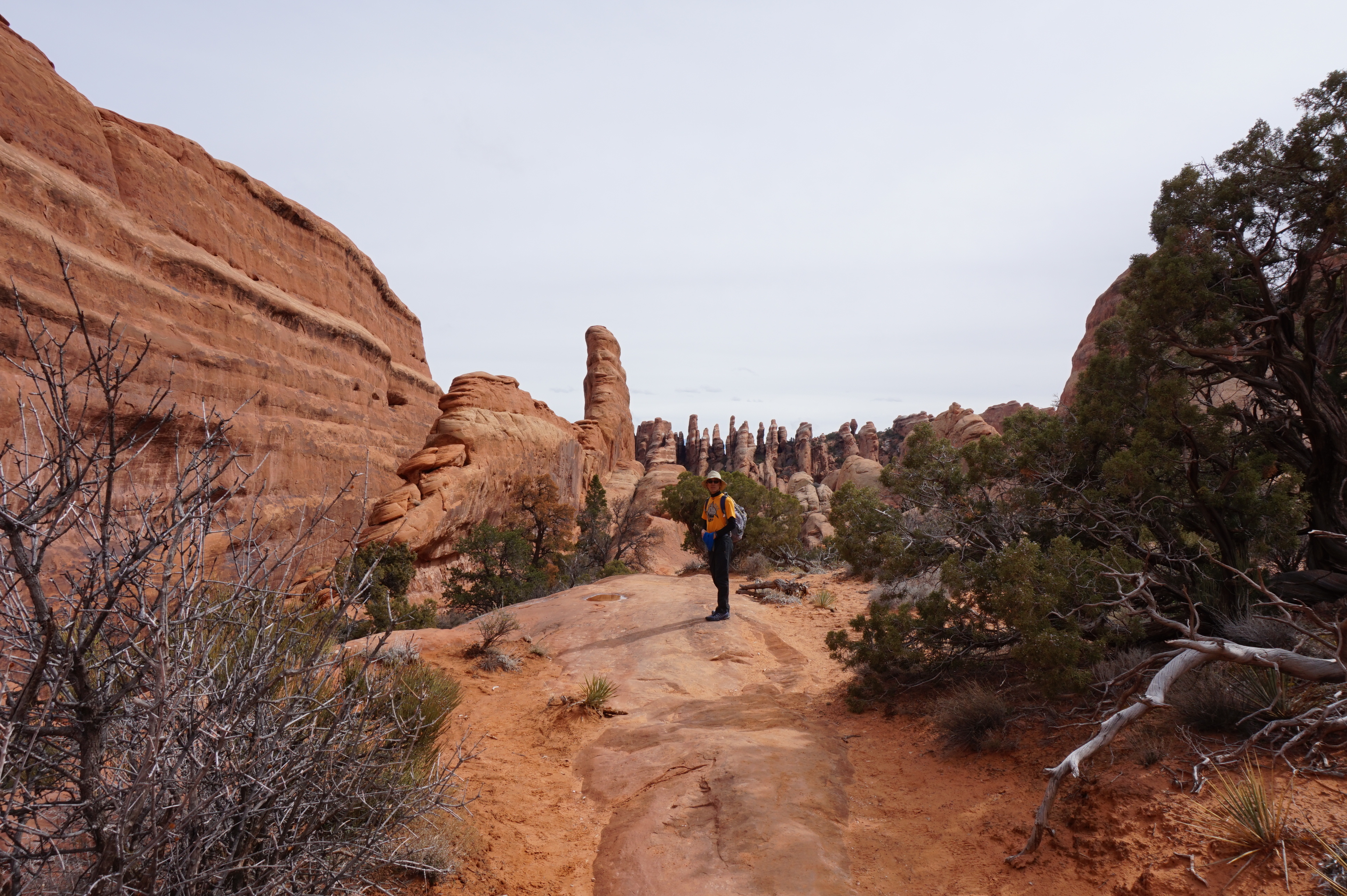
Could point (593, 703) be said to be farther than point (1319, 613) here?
Yes

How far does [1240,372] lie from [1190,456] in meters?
1.34

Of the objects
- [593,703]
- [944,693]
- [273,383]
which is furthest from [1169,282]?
[273,383]

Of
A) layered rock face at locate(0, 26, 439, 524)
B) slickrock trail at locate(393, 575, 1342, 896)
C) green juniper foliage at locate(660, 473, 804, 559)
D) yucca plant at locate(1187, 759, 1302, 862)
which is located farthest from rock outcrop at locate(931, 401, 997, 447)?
yucca plant at locate(1187, 759, 1302, 862)

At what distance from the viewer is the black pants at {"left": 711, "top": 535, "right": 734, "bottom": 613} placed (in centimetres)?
913

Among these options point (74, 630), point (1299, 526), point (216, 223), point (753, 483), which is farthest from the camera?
point (216, 223)

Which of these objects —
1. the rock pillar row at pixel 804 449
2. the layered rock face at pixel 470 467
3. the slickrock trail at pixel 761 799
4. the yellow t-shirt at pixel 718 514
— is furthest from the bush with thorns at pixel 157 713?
the rock pillar row at pixel 804 449

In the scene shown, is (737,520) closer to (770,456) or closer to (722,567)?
(722,567)

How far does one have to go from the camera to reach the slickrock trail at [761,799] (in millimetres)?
3850

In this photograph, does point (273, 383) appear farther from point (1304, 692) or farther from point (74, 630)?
point (1304, 692)

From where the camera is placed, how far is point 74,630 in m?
2.39

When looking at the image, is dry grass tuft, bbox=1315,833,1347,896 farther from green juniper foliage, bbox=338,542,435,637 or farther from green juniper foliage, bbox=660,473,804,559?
green juniper foliage, bbox=660,473,804,559

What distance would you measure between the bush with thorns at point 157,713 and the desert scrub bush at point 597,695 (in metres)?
3.27

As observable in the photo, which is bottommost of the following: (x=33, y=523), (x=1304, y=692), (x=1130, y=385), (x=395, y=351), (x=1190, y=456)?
(x=1304, y=692)

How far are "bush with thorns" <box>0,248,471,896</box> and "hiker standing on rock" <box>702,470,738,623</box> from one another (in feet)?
20.0
